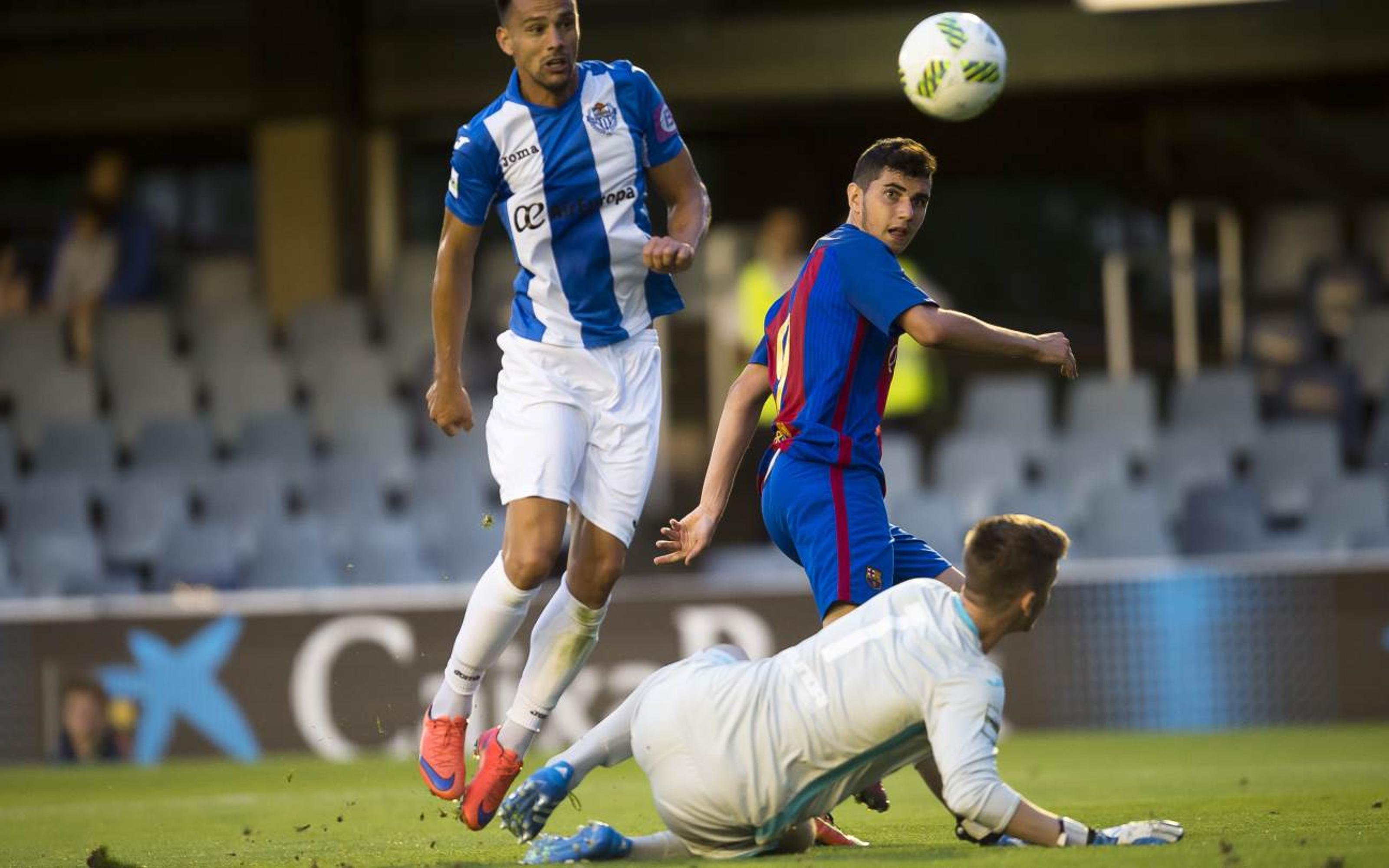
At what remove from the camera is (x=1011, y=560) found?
467 cm

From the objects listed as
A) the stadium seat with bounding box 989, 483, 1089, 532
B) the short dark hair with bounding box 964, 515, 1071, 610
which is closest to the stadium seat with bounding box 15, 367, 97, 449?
the stadium seat with bounding box 989, 483, 1089, 532

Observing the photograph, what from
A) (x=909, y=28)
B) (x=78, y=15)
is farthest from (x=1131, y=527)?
(x=78, y=15)

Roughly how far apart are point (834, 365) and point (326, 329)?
29.0 ft

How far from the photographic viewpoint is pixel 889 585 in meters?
5.69

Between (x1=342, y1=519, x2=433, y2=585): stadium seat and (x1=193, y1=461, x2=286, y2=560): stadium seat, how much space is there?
22.6 inches

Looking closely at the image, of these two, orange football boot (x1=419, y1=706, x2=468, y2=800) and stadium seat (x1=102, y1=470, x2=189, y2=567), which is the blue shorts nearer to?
orange football boot (x1=419, y1=706, x2=468, y2=800)

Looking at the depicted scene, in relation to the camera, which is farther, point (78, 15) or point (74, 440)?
point (78, 15)

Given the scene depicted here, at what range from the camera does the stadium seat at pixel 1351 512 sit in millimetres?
12305

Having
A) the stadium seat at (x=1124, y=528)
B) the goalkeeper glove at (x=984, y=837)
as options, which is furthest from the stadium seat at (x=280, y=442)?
the goalkeeper glove at (x=984, y=837)

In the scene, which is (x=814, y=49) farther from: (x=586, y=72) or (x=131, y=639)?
(x=586, y=72)

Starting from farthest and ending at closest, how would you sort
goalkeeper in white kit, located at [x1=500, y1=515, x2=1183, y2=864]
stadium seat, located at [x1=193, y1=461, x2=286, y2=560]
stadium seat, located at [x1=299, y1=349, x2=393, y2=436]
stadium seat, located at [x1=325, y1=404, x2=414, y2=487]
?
stadium seat, located at [x1=299, y1=349, x2=393, y2=436] → stadium seat, located at [x1=325, y1=404, x2=414, y2=487] → stadium seat, located at [x1=193, y1=461, x2=286, y2=560] → goalkeeper in white kit, located at [x1=500, y1=515, x2=1183, y2=864]

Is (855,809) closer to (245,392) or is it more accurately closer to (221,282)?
(245,392)

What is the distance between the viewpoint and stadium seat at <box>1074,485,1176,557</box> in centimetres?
1232

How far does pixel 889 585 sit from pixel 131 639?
6.45 metres
